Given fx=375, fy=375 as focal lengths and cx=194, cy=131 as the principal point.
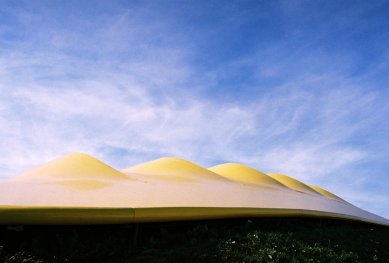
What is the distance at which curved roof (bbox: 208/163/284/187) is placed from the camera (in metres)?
18.2

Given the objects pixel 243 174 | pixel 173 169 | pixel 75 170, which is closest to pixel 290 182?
pixel 243 174

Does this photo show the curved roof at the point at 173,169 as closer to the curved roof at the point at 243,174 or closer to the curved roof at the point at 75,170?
the curved roof at the point at 75,170

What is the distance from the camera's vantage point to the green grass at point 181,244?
7320 mm

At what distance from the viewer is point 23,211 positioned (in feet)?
24.2

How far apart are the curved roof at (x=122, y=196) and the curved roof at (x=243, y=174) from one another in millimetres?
2610

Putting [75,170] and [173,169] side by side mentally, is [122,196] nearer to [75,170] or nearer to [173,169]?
[75,170]

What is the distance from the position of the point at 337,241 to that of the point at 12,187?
29.9 ft

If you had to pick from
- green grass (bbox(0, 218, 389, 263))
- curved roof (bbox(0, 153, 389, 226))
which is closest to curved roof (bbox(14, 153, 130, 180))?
curved roof (bbox(0, 153, 389, 226))

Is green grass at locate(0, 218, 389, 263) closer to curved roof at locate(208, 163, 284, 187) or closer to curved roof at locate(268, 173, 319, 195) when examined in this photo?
curved roof at locate(208, 163, 284, 187)

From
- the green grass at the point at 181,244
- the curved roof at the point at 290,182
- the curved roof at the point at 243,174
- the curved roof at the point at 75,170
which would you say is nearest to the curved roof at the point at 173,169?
the curved roof at the point at 75,170

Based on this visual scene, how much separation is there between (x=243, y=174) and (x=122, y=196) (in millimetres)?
9996

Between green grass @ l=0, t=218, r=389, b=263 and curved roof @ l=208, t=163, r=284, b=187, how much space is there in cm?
820

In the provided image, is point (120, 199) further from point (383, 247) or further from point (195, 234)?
point (383, 247)

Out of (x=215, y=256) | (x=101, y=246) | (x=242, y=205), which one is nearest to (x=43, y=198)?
(x=101, y=246)
